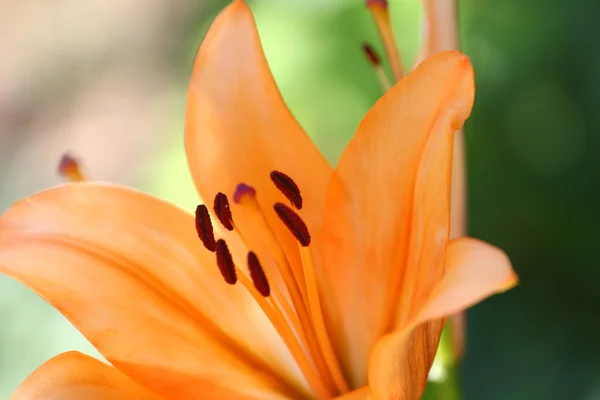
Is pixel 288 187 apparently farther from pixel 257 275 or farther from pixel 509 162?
pixel 509 162

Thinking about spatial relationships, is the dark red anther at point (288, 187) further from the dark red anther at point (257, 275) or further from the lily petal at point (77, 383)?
the lily petal at point (77, 383)

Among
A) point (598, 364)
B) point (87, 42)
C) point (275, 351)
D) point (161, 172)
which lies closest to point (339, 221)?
point (275, 351)

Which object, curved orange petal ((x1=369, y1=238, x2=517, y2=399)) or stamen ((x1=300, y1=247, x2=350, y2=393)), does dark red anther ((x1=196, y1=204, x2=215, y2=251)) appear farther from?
curved orange petal ((x1=369, y1=238, x2=517, y2=399))

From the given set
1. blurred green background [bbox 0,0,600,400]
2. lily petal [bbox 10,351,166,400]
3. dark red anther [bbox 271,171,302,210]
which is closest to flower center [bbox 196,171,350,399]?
dark red anther [bbox 271,171,302,210]

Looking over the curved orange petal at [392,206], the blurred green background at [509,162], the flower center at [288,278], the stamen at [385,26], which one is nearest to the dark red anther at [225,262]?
the flower center at [288,278]

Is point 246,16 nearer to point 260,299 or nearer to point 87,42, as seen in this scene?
point 260,299

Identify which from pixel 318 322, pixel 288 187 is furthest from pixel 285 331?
pixel 288 187

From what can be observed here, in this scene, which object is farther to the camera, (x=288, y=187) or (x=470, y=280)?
(x=288, y=187)
